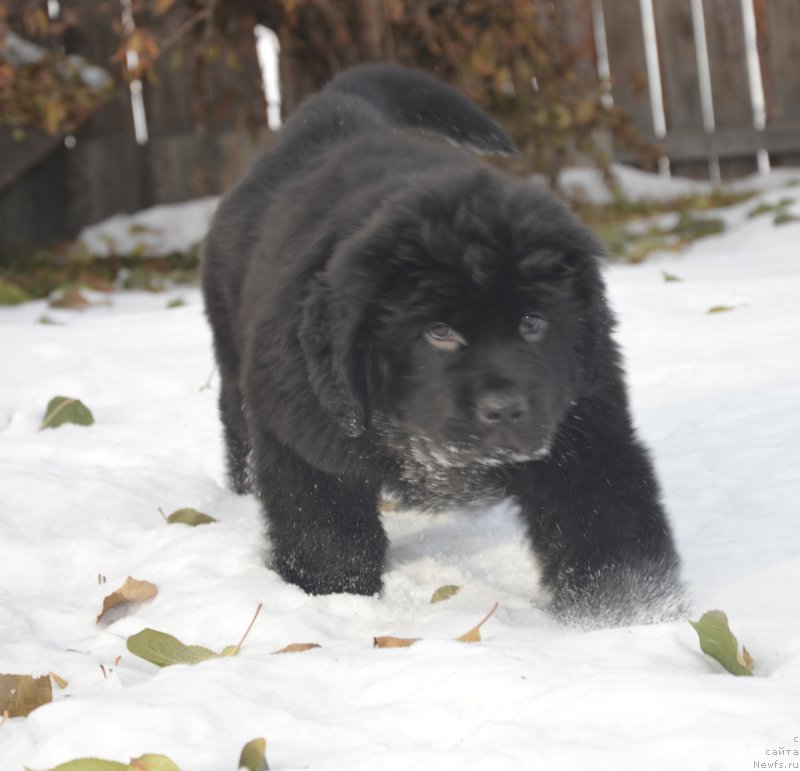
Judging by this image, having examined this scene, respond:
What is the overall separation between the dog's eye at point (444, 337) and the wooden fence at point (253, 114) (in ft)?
17.1

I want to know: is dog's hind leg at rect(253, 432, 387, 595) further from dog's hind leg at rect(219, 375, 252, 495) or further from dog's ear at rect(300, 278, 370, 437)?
dog's hind leg at rect(219, 375, 252, 495)

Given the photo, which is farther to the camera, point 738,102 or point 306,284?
point 738,102

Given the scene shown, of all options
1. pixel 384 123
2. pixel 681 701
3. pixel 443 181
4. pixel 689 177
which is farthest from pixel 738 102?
pixel 681 701

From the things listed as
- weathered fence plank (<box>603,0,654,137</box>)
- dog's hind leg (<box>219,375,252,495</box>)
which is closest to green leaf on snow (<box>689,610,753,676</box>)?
dog's hind leg (<box>219,375,252,495</box>)

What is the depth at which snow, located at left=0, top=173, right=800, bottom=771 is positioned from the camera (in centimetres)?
167

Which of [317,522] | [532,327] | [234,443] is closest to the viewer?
[532,327]

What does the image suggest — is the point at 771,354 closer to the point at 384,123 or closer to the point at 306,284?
the point at 384,123

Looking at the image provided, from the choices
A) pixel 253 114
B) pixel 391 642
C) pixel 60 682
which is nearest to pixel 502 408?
pixel 391 642

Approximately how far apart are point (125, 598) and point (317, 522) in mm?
470

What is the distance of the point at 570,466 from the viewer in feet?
7.78

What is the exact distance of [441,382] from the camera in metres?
2.20

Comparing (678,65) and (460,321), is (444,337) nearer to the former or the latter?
(460,321)

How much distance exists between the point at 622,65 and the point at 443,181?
7239 mm

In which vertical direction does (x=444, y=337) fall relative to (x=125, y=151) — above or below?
below
